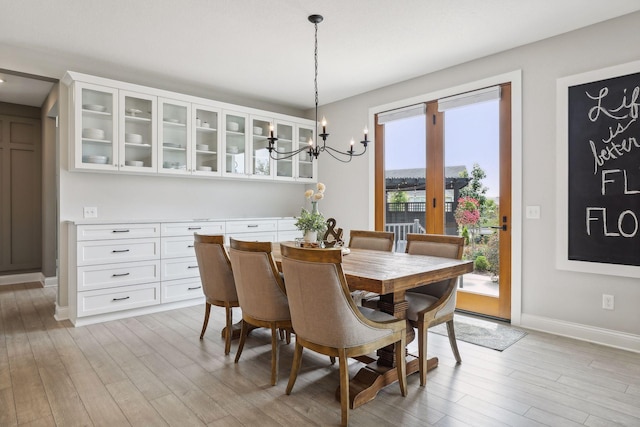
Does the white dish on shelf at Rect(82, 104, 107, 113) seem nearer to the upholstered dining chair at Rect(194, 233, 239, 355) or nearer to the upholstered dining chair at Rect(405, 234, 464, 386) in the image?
the upholstered dining chair at Rect(194, 233, 239, 355)

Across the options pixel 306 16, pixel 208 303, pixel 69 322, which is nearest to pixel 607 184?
pixel 306 16

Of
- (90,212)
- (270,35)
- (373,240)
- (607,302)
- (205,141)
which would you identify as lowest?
(607,302)

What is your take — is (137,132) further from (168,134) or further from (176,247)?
(176,247)

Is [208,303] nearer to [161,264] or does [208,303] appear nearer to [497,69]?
[161,264]

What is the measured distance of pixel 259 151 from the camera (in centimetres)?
507

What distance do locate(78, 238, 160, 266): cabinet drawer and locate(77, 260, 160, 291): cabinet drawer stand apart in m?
0.05

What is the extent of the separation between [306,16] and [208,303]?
95.9 inches

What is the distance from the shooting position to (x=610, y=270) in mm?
3043

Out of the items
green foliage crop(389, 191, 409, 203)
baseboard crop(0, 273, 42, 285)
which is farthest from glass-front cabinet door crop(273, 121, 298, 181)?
baseboard crop(0, 273, 42, 285)

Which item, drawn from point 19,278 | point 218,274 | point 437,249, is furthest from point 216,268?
point 19,278

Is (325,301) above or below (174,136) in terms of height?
below

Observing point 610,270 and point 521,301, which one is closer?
point 610,270

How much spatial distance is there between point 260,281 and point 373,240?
1.49m

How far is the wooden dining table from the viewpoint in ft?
6.89
